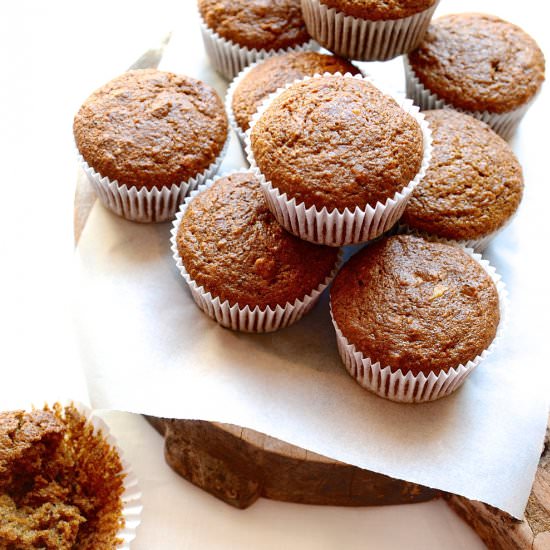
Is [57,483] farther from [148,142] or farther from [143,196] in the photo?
[148,142]

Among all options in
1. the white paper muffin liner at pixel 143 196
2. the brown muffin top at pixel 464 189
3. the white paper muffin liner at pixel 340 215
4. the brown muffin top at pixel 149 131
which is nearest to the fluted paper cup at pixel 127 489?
the white paper muffin liner at pixel 143 196

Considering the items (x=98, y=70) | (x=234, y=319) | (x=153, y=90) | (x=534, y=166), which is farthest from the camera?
(x=98, y=70)

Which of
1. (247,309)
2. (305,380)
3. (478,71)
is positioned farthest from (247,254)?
(478,71)

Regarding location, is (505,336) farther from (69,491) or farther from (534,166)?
(69,491)

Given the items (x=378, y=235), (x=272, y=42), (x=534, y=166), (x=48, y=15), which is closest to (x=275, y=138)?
(x=378, y=235)

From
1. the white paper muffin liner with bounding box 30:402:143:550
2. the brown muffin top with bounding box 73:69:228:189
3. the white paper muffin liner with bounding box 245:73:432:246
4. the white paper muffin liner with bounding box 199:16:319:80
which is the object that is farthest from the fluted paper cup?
the white paper muffin liner with bounding box 199:16:319:80
